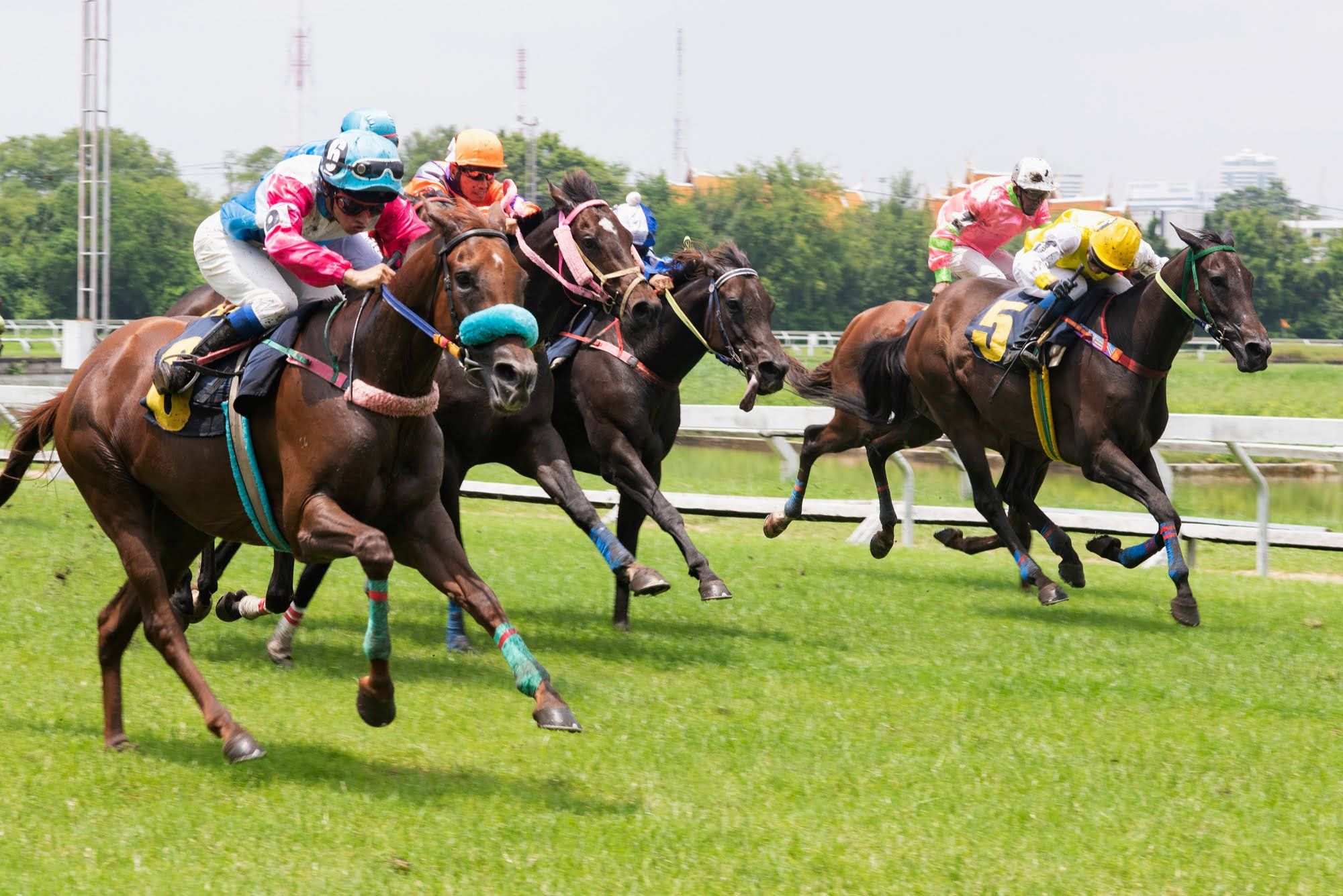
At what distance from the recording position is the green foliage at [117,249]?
60.5 metres

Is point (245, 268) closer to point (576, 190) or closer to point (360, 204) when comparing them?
point (360, 204)

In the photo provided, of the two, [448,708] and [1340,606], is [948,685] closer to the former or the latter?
[448,708]

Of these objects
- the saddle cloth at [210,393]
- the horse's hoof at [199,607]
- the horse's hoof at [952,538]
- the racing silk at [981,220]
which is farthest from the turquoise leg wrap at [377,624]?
the racing silk at [981,220]

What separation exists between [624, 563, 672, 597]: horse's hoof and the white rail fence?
488 cm

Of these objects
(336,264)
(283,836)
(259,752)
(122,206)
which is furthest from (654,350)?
(122,206)

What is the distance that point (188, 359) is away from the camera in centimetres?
506

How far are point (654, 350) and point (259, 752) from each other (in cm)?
345

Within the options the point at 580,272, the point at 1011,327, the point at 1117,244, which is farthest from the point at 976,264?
the point at 580,272

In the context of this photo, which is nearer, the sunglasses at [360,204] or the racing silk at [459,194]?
the sunglasses at [360,204]

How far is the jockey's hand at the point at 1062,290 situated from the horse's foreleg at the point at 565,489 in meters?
3.21

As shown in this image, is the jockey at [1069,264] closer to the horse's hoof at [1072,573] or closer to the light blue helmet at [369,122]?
the horse's hoof at [1072,573]

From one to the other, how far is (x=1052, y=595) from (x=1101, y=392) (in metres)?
1.18

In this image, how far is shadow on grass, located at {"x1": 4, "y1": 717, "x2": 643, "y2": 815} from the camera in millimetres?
4617

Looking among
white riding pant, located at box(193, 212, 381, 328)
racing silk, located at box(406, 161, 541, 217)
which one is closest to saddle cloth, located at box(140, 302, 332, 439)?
white riding pant, located at box(193, 212, 381, 328)
